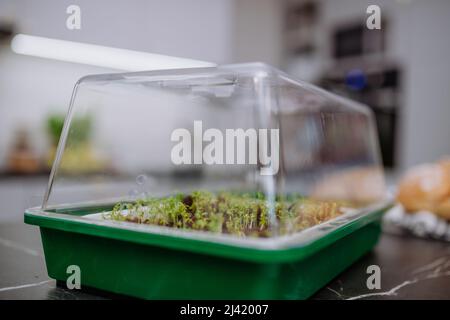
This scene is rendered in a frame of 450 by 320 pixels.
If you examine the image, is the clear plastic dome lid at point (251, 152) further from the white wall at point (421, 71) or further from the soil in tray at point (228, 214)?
the white wall at point (421, 71)

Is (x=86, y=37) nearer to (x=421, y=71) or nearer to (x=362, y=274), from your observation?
(x=362, y=274)

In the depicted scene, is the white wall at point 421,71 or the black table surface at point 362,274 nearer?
the black table surface at point 362,274

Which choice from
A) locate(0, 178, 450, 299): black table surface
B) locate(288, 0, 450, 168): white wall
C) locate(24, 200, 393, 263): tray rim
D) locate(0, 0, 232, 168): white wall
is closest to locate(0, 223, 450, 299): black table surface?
locate(0, 178, 450, 299): black table surface

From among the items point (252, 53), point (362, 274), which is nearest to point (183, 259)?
point (362, 274)

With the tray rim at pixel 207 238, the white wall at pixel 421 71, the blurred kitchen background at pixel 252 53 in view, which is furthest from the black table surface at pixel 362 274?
the white wall at pixel 421 71

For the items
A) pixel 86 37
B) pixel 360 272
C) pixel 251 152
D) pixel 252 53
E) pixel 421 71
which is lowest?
pixel 360 272

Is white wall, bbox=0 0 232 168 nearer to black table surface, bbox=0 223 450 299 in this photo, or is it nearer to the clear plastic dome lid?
the clear plastic dome lid
